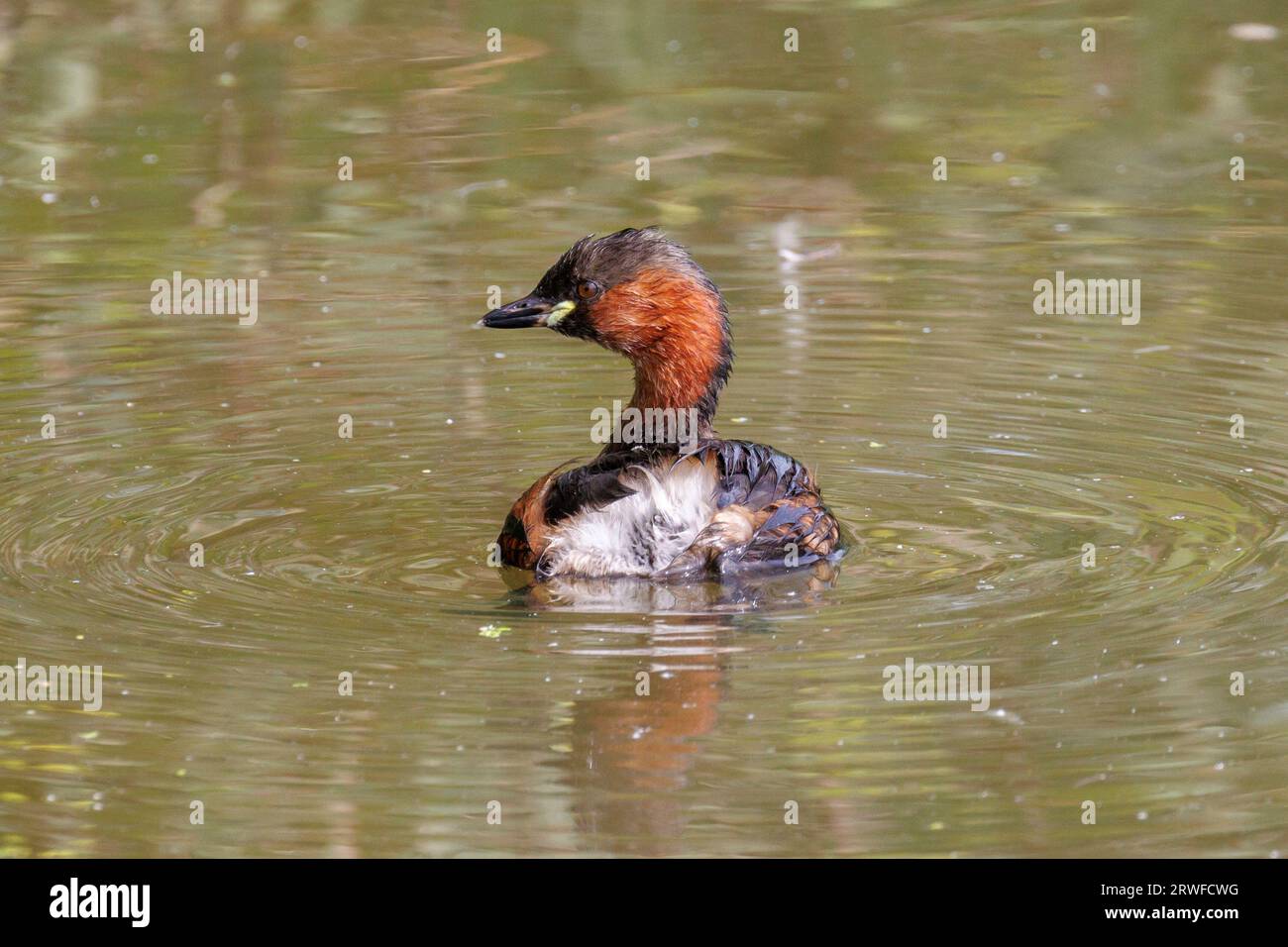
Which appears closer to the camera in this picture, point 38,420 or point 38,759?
point 38,759

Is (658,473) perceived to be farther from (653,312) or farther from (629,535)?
(653,312)

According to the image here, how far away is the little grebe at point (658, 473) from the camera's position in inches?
266

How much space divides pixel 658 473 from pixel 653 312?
64 centimetres

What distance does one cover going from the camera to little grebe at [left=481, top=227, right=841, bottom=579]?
22.2 feet

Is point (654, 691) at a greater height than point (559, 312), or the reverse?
point (559, 312)

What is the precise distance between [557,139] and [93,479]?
5.31 m

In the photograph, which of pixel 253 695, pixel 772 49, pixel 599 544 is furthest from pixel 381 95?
pixel 253 695

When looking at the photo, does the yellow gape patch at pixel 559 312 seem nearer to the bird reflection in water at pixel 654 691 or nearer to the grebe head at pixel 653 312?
the grebe head at pixel 653 312

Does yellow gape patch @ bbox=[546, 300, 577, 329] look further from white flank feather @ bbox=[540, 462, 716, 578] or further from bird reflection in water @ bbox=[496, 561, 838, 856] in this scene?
bird reflection in water @ bbox=[496, 561, 838, 856]

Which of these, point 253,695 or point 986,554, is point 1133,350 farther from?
point 253,695

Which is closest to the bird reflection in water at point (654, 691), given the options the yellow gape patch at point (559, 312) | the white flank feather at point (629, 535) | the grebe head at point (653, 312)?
the white flank feather at point (629, 535)

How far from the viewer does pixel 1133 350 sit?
9375 millimetres

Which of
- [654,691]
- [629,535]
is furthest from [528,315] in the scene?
[654,691]

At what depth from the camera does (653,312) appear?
7.17 metres
